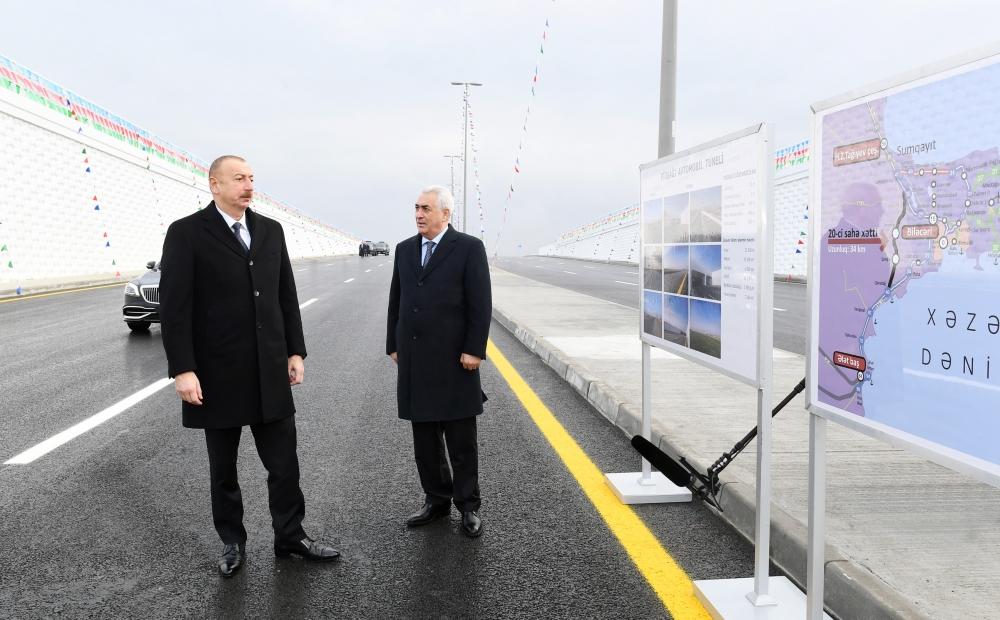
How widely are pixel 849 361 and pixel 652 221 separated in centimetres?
194

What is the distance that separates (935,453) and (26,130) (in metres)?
28.5

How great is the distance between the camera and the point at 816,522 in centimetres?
258

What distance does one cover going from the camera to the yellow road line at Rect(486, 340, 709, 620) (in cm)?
298

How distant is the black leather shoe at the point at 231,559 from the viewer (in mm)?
3238

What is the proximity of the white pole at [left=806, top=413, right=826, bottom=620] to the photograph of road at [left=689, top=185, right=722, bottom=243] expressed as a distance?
40.5 inches

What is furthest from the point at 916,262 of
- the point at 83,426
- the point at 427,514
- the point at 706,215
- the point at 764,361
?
the point at 83,426

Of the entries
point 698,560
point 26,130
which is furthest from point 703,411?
point 26,130

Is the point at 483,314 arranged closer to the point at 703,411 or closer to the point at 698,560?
the point at 698,560

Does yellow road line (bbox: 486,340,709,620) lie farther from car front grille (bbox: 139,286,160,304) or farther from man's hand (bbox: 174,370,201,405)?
car front grille (bbox: 139,286,160,304)

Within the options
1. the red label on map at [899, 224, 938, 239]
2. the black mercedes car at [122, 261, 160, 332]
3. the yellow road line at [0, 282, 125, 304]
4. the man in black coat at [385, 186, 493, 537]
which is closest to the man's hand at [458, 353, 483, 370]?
the man in black coat at [385, 186, 493, 537]

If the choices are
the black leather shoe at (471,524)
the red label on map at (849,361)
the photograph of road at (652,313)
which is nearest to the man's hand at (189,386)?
the black leather shoe at (471,524)

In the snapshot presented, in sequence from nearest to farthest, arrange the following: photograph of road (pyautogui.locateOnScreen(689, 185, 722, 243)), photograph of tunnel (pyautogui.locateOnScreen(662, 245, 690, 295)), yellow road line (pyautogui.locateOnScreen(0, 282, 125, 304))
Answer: photograph of road (pyautogui.locateOnScreen(689, 185, 722, 243)) < photograph of tunnel (pyautogui.locateOnScreen(662, 245, 690, 295)) < yellow road line (pyautogui.locateOnScreen(0, 282, 125, 304))

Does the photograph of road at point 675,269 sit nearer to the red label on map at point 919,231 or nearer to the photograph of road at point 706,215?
the photograph of road at point 706,215

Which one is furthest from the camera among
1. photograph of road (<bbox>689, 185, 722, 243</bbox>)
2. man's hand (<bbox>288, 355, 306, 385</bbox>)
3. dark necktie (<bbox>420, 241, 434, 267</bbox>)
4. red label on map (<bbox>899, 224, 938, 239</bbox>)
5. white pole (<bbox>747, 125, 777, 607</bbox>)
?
dark necktie (<bbox>420, 241, 434, 267</bbox>)
